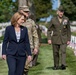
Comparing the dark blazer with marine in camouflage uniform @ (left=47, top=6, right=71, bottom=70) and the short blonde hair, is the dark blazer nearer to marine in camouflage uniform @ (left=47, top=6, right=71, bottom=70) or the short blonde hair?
the short blonde hair

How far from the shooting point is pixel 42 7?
106m

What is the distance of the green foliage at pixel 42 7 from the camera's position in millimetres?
104812

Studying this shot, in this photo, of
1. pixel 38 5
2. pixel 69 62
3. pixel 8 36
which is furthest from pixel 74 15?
pixel 8 36

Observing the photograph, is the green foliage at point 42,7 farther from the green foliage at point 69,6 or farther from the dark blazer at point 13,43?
the dark blazer at point 13,43

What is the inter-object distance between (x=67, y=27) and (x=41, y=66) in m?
2.36

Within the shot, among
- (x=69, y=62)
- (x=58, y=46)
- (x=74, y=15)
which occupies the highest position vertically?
(x=58, y=46)

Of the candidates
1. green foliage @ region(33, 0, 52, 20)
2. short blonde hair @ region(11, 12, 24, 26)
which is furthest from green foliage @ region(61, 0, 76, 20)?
short blonde hair @ region(11, 12, 24, 26)

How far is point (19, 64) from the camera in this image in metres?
9.94

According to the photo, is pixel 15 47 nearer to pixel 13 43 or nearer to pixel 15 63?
pixel 13 43

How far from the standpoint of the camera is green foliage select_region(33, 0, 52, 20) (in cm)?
10481

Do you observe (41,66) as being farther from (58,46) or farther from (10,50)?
(10,50)

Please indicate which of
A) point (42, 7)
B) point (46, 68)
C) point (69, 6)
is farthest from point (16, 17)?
point (42, 7)

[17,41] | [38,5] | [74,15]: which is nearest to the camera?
[17,41]

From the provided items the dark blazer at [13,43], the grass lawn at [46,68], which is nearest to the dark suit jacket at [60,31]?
the grass lawn at [46,68]
